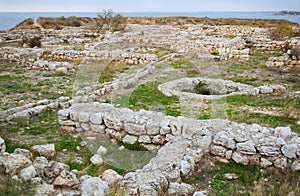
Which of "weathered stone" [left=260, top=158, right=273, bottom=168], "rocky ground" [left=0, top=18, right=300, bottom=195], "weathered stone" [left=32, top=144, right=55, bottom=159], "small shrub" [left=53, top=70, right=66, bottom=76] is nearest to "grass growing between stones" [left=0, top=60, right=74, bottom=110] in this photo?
"rocky ground" [left=0, top=18, right=300, bottom=195]

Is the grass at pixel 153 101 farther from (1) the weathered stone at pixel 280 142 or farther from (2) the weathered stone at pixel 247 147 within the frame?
(1) the weathered stone at pixel 280 142

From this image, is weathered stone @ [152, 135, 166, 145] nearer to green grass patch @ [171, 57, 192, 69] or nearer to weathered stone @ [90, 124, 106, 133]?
weathered stone @ [90, 124, 106, 133]

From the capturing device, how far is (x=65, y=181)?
15.1 feet

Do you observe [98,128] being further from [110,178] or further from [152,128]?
[110,178]

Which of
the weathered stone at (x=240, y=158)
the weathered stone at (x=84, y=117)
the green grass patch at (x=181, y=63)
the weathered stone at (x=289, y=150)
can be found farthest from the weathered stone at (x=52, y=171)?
the green grass patch at (x=181, y=63)

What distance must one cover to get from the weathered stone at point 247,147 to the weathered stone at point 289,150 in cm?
57

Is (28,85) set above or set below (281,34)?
below

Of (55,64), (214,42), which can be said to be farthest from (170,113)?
(214,42)

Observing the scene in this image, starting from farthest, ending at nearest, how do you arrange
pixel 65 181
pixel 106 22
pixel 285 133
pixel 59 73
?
pixel 106 22 < pixel 59 73 < pixel 285 133 < pixel 65 181

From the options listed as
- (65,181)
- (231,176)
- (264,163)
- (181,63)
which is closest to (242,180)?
(231,176)

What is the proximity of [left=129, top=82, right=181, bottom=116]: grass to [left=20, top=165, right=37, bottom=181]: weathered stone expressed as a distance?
4883 millimetres

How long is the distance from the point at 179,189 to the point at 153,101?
5209mm

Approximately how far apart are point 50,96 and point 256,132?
24.7 ft

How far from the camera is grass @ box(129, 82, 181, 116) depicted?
925 centimetres
